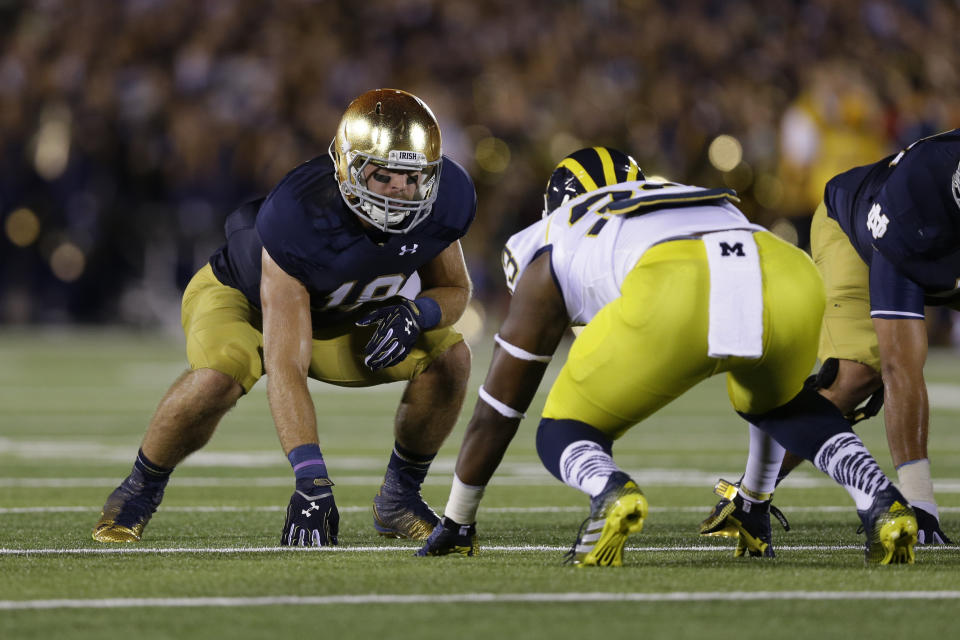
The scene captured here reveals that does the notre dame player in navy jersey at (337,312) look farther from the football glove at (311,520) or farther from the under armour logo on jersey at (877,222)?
the under armour logo on jersey at (877,222)

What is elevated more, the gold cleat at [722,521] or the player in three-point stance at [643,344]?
the player in three-point stance at [643,344]

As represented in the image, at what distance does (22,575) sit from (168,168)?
12.3 metres

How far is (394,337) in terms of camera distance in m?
4.94

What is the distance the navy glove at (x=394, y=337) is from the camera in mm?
4938

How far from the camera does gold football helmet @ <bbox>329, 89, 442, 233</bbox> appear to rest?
4816 mm

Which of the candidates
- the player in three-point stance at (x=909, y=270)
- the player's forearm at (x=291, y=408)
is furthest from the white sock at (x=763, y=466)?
the player's forearm at (x=291, y=408)

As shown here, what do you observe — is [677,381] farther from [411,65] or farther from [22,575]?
[411,65]

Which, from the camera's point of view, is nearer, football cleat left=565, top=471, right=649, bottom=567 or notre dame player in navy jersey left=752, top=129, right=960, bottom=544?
football cleat left=565, top=471, right=649, bottom=567

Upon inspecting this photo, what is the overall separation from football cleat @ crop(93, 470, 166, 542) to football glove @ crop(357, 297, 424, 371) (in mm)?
846

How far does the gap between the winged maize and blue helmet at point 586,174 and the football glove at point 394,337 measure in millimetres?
610

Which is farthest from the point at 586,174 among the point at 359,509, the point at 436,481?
the point at 436,481

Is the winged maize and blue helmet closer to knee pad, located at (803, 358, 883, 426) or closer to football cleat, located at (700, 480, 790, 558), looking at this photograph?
football cleat, located at (700, 480, 790, 558)

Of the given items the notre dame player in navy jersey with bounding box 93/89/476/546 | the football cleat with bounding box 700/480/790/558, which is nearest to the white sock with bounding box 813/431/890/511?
the football cleat with bounding box 700/480/790/558

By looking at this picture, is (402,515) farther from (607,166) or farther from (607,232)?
(607,232)
